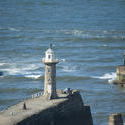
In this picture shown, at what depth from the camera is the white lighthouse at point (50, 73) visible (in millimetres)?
96625

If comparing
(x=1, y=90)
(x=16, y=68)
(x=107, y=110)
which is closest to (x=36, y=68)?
(x=16, y=68)

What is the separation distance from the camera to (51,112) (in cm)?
9412

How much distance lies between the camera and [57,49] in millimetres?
159500

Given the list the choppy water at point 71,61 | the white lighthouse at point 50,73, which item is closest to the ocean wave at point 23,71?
the choppy water at point 71,61

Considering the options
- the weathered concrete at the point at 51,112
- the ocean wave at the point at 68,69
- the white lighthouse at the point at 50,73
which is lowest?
the weathered concrete at the point at 51,112

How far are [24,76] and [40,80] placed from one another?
3.86m

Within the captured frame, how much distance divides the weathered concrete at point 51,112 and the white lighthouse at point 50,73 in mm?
812

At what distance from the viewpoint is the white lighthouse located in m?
96.6

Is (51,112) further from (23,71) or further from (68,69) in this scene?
(68,69)

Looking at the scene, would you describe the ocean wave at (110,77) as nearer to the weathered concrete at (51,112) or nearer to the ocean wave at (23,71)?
the ocean wave at (23,71)

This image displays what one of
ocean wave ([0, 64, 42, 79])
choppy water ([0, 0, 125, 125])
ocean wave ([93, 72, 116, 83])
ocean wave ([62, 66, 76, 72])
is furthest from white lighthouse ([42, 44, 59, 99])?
ocean wave ([62, 66, 76, 72])

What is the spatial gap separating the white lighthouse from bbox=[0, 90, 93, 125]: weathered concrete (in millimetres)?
812

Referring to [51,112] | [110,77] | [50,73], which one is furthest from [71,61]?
[51,112]

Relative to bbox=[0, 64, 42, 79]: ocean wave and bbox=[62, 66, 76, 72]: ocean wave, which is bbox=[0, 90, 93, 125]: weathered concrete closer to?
bbox=[0, 64, 42, 79]: ocean wave
